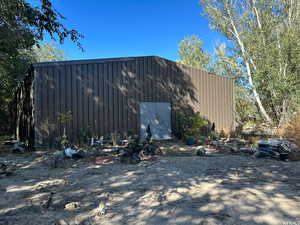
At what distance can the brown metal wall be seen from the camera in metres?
6.38

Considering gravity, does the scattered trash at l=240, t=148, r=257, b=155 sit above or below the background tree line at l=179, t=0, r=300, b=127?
below

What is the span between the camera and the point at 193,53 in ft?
75.7

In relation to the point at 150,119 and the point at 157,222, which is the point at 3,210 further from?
the point at 150,119

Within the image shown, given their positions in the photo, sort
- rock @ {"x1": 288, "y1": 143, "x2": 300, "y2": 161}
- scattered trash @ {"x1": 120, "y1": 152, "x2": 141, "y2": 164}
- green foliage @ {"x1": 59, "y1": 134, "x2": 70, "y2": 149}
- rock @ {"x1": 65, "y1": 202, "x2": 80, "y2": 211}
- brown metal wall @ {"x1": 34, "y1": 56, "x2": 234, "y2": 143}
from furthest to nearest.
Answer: brown metal wall @ {"x1": 34, "y1": 56, "x2": 234, "y2": 143} < green foliage @ {"x1": 59, "y1": 134, "x2": 70, "y2": 149} < rock @ {"x1": 288, "y1": 143, "x2": 300, "y2": 161} < scattered trash @ {"x1": 120, "y1": 152, "x2": 141, "y2": 164} < rock @ {"x1": 65, "y1": 202, "x2": 80, "y2": 211}

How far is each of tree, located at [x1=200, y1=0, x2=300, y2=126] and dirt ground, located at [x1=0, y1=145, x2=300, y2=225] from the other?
546 cm

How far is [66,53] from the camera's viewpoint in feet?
89.9

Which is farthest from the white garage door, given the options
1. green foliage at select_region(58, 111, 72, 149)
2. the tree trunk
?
the tree trunk

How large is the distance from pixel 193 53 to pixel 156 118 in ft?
57.6

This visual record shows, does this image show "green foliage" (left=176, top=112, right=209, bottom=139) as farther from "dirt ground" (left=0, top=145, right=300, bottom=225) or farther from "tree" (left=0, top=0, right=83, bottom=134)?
"tree" (left=0, top=0, right=83, bottom=134)

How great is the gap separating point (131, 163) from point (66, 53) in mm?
27842

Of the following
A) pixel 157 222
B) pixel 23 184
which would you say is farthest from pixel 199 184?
pixel 23 184

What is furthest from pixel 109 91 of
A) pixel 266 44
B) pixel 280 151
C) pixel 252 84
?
pixel 266 44

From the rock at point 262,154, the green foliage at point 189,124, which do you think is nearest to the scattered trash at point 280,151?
the rock at point 262,154

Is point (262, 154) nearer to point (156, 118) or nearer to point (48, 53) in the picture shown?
point (156, 118)
